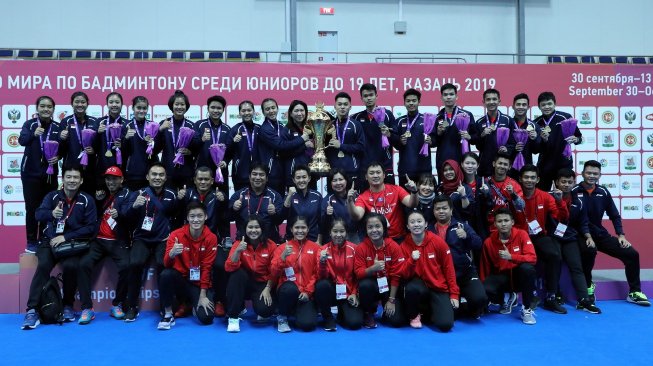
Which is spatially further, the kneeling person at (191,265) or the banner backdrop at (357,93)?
the banner backdrop at (357,93)

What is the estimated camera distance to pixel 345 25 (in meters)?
12.6

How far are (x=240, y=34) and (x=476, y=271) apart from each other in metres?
9.57

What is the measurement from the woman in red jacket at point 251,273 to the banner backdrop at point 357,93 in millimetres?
3552

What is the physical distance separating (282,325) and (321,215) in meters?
Result: 1.27

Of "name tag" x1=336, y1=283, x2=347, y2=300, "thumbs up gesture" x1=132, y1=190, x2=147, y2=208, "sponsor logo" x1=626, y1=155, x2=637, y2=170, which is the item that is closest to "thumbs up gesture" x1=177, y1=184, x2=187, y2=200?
"thumbs up gesture" x1=132, y1=190, x2=147, y2=208

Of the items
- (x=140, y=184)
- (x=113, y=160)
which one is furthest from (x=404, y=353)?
(x=113, y=160)

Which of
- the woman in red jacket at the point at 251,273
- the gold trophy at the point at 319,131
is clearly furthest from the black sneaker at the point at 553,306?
the woman in red jacket at the point at 251,273

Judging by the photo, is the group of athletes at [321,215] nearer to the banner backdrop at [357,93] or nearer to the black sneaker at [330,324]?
the black sneaker at [330,324]

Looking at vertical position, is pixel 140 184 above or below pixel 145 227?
above

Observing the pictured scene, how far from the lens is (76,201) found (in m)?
5.04

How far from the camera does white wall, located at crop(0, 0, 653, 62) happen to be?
11812 mm

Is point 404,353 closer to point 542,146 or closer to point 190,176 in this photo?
point 190,176

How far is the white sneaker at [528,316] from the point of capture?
185 inches

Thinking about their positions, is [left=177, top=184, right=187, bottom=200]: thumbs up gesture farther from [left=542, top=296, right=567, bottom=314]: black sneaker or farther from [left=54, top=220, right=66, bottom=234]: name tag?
[left=542, top=296, right=567, bottom=314]: black sneaker
